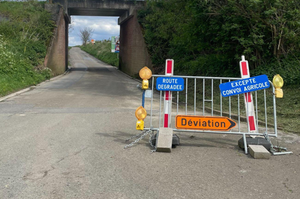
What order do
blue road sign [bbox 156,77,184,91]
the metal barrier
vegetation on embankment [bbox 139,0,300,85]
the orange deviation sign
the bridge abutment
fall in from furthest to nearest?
the bridge abutment
vegetation on embankment [bbox 139,0,300,85]
the metal barrier
blue road sign [bbox 156,77,184,91]
the orange deviation sign

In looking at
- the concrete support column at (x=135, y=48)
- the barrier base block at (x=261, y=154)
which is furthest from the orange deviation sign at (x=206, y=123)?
the concrete support column at (x=135, y=48)

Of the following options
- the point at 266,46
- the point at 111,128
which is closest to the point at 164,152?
the point at 111,128

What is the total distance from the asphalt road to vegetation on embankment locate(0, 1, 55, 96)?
8978 millimetres

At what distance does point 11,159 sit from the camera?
17.3 ft

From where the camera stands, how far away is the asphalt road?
407 cm

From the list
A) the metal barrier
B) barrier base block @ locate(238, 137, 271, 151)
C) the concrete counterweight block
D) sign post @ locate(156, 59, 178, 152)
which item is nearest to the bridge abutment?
the metal barrier

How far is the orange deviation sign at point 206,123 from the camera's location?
248 inches

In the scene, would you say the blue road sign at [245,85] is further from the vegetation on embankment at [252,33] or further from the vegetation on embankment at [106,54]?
the vegetation on embankment at [106,54]

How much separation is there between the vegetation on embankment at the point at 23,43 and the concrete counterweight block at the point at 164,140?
10642 mm

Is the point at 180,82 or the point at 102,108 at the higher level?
the point at 180,82

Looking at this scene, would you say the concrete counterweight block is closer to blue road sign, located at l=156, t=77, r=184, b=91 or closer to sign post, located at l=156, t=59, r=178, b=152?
sign post, located at l=156, t=59, r=178, b=152

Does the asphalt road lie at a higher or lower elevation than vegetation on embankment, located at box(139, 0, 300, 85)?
lower

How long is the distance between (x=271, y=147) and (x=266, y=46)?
8.68 metres

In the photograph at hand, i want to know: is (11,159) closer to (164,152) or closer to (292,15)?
(164,152)
